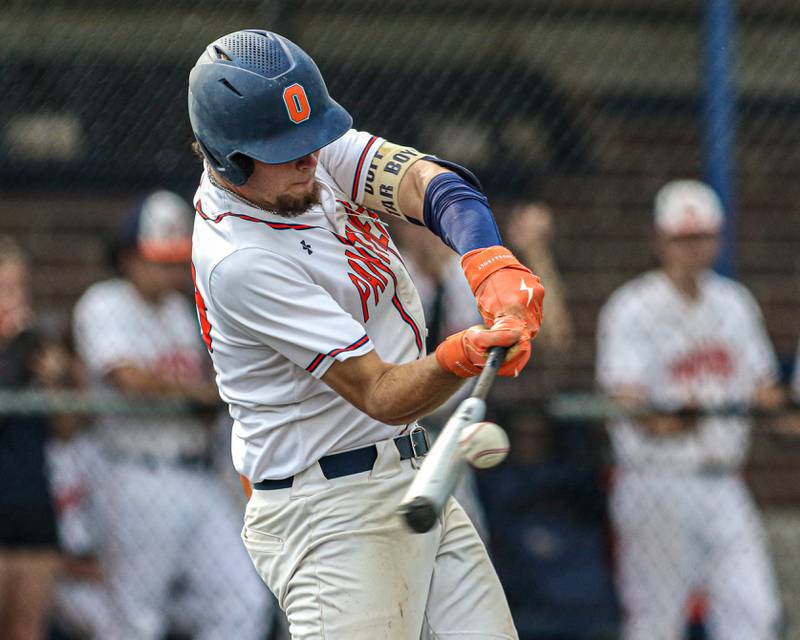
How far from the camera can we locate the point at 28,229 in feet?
22.2

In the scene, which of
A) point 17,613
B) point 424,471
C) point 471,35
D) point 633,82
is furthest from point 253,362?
point 633,82

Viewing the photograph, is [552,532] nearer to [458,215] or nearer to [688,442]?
[688,442]

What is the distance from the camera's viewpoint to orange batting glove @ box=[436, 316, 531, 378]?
2629 mm

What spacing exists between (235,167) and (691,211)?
8.70ft

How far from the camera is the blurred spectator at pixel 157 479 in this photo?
16.4ft

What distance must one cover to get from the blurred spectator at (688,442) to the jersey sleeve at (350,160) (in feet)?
7.20

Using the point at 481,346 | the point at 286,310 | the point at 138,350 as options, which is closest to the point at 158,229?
the point at 138,350

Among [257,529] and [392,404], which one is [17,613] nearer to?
[257,529]

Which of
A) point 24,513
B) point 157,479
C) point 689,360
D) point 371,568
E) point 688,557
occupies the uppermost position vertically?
point 371,568

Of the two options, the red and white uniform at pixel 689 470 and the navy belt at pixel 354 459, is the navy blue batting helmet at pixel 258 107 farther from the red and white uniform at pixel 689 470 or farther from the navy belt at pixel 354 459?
the red and white uniform at pixel 689 470

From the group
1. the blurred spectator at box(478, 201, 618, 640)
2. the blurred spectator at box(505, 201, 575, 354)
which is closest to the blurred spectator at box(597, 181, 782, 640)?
the blurred spectator at box(478, 201, 618, 640)

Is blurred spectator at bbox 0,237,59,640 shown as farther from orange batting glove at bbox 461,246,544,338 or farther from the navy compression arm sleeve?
orange batting glove at bbox 461,246,544,338

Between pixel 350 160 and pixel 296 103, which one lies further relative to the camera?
pixel 350 160

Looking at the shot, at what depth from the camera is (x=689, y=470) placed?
5.12 m
